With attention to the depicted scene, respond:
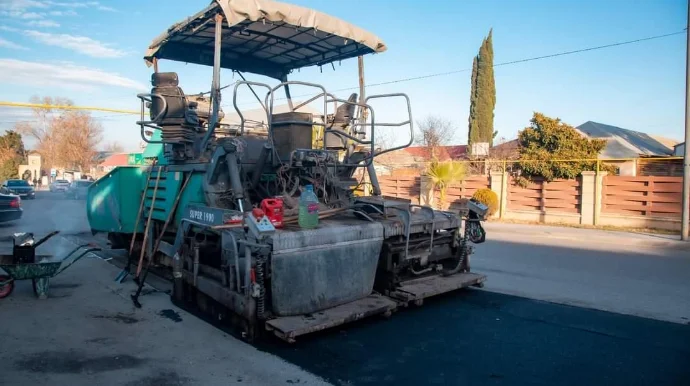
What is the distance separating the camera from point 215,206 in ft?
19.0

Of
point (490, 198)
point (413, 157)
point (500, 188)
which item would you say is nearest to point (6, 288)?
point (490, 198)

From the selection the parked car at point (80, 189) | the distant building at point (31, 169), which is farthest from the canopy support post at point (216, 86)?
the distant building at point (31, 169)

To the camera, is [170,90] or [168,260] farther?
[168,260]

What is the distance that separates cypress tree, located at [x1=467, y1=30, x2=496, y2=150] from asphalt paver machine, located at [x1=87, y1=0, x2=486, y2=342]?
22960mm

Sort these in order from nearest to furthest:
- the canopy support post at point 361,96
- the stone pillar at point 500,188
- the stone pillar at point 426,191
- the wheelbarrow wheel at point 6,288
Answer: the wheelbarrow wheel at point 6,288 < the canopy support post at point 361,96 < the stone pillar at point 500,188 < the stone pillar at point 426,191

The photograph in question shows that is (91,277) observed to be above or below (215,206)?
below

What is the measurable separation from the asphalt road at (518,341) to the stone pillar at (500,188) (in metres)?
10.3

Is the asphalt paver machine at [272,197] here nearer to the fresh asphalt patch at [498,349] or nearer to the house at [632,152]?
the fresh asphalt patch at [498,349]

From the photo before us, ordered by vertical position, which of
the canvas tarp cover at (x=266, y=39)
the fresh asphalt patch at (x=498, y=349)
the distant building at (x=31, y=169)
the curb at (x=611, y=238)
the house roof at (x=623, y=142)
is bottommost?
the fresh asphalt patch at (x=498, y=349)

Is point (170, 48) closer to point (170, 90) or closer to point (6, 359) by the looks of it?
point (170, 90)

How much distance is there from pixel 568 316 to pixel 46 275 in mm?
6189

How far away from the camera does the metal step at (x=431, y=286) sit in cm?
575

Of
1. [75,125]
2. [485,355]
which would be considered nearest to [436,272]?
[485,355]

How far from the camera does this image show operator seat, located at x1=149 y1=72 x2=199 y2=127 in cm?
671
